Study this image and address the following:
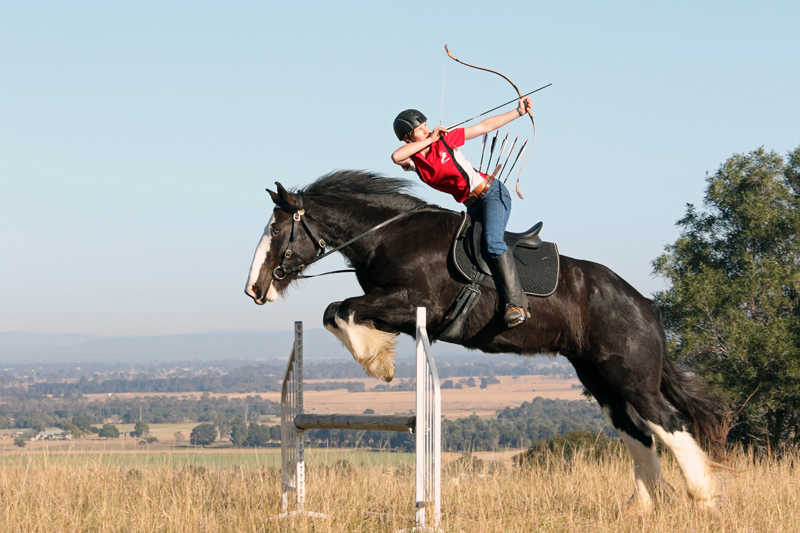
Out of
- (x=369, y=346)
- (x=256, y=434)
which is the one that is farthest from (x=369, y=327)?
(x=256, y=434)

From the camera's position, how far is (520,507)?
6.55 m

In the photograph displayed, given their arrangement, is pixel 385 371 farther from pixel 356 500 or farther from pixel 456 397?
pixel 456 397

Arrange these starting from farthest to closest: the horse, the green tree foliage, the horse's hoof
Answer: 1. the green tree foliage
2. the horse
3. the horse's hoof

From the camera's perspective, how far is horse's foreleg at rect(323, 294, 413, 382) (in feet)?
18.0

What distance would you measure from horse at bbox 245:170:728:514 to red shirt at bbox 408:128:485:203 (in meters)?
0.32

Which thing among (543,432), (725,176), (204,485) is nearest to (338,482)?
(204,485)

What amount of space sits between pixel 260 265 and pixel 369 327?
1.17 meters

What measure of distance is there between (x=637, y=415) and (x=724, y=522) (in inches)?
48.0

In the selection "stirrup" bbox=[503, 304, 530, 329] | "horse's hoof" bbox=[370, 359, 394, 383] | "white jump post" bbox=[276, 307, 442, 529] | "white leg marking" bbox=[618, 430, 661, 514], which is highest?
"stirrup" bbox=[503, 304, 530, 329]

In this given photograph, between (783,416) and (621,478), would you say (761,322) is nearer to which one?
(783,416)

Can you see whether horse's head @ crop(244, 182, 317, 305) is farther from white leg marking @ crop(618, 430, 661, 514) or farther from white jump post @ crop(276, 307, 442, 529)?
white leg marking @ crop(618, 430, 661, 514)

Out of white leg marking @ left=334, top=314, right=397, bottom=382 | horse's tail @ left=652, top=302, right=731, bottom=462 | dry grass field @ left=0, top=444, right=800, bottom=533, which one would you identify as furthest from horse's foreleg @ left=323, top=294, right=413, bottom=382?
horse's tail @ left=652, top=302, right=731, bottom=462

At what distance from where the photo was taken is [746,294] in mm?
12930

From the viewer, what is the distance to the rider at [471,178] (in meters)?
5.77
